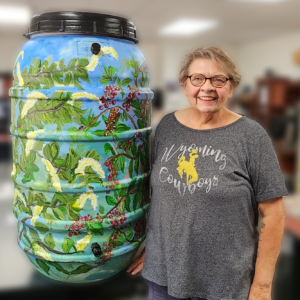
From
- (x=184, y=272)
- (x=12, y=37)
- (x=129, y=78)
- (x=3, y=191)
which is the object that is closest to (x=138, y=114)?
(x=129, y=78)

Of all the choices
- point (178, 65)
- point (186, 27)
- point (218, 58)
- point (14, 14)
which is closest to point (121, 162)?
point (218, 58)

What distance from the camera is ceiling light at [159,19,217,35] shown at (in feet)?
20.2

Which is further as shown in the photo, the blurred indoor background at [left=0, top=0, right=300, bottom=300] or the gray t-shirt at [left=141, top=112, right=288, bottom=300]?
Answer: the blurred indoor background at [left=0, top=0, right=300, bottom=300]

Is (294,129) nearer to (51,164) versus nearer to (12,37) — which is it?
(51,164)

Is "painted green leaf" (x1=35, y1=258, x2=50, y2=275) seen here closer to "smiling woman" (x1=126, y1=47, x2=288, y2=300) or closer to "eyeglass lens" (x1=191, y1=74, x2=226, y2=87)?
"smiling woman" (x1=126, y1=47, x2=288, y2=300)

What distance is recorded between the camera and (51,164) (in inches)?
35.6

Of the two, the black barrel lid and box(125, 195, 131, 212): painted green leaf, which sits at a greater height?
the black barrel lid

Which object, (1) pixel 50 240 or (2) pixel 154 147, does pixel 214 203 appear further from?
(1) pixel 50 240

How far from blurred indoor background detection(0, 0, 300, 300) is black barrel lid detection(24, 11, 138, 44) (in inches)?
53.6

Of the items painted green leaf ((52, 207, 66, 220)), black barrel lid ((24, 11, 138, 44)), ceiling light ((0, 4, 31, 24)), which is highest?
ceiling light ((0, 4, 31, 24))

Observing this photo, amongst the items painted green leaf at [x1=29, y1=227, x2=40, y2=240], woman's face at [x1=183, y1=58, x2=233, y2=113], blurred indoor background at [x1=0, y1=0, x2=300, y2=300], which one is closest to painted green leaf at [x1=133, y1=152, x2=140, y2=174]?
woman's face at [x1=183, y1=58, x2=233, y2=113]

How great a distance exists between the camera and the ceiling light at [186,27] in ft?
20.2

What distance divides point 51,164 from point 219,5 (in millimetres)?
4618

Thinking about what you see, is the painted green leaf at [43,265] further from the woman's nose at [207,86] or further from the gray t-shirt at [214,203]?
the woman's nose at [207,86]
